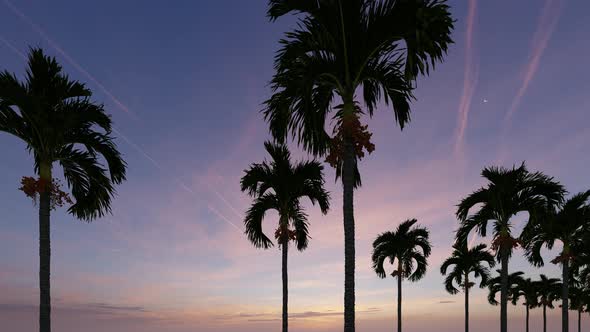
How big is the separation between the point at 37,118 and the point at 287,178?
42.1 feet

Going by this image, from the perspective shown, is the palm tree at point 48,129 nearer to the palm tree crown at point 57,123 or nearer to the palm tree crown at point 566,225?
the palm tree crown at point 57,123

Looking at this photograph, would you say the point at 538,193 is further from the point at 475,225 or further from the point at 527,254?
the point at 527,254

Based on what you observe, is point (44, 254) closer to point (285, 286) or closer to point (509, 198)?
point (285, 286)

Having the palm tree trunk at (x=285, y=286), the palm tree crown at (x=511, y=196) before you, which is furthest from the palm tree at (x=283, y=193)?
the palm tree crown at (x=511, y=196)

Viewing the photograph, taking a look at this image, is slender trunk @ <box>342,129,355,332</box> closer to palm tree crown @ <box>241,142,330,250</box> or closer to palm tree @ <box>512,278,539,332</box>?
palm tree crown @ <box>241,142,330,250</box>

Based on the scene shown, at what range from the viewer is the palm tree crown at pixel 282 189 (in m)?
24.5

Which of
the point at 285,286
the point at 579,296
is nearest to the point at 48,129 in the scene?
the point at 285,286

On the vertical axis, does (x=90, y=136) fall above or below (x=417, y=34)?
below

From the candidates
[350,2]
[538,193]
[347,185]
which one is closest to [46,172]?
[347,185]

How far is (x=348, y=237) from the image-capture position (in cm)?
1221

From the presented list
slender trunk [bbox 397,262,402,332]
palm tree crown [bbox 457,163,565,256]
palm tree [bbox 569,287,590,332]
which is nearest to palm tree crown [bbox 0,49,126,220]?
palm tree crown [bbox 457,163,565,256]

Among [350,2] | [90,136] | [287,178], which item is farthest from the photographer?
A: [287,178]

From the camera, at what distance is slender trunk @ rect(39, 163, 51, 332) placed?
1365 centimetres

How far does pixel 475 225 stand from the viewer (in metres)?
26.6
